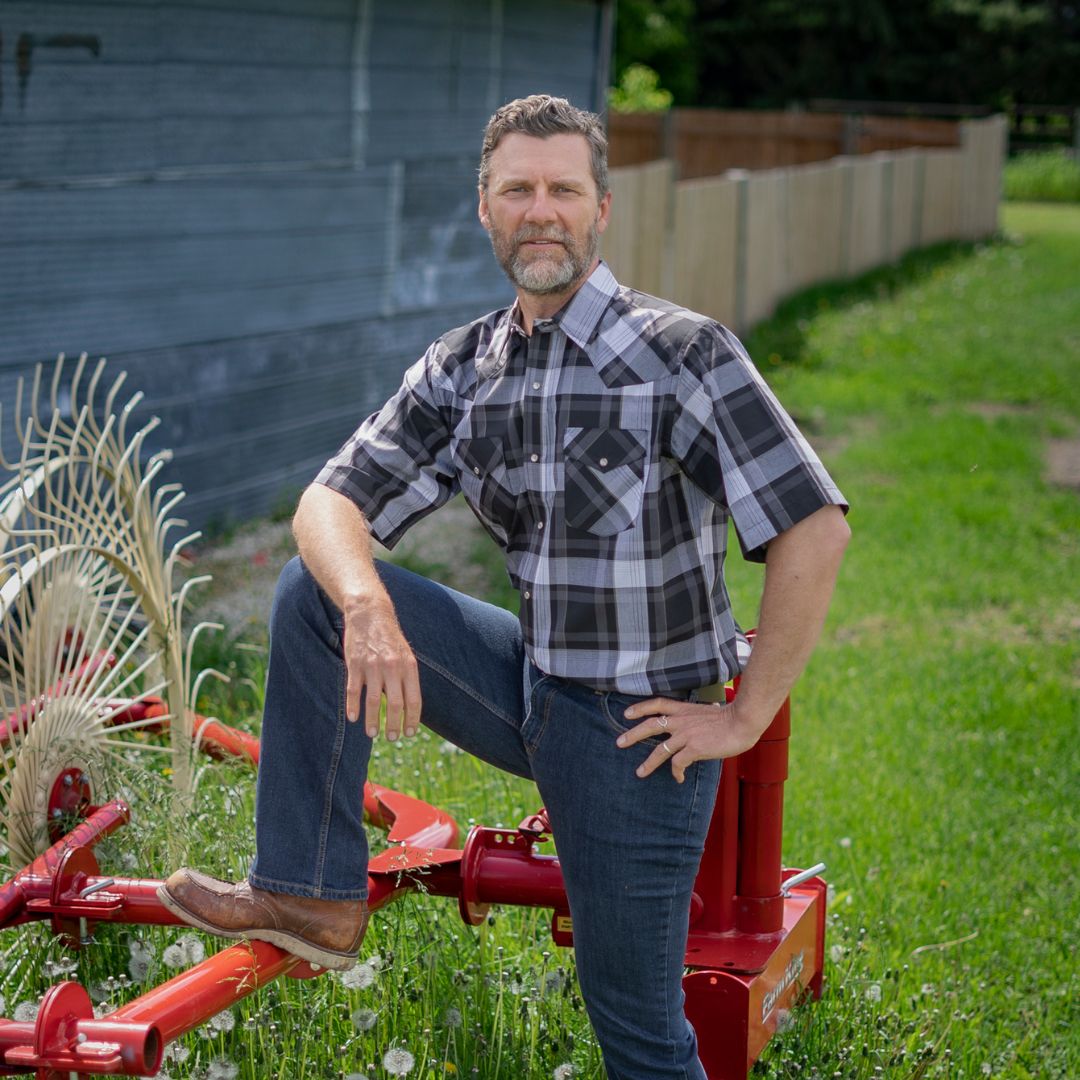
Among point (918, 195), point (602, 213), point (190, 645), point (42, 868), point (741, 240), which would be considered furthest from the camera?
point (918, 195)

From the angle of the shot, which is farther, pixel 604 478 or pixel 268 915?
pixel 268 915

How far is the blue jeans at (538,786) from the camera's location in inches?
104

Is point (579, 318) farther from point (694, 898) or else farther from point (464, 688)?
point (694, 898)

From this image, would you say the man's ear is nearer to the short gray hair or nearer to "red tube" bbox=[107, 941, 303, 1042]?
Result: the short gray hair

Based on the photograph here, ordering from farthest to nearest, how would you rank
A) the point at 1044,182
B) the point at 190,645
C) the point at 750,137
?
the point at 1044,182 → the point at 750,137 → the point at 190,645

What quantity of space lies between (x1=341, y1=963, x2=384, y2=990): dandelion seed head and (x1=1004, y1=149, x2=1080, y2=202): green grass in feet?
93.8

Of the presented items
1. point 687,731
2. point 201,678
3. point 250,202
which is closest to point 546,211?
point 687,731

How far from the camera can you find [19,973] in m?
3.27

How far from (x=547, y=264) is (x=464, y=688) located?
30.5 inches

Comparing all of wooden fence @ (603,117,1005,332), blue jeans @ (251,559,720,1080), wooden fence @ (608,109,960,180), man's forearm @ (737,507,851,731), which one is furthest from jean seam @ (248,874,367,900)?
wooden fence @ (608,109,960,180)

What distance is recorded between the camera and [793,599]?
2.54m

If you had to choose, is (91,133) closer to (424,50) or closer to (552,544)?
(424,50)

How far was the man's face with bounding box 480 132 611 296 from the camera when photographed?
2.77 meters

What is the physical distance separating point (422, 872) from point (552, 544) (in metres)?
0.82
